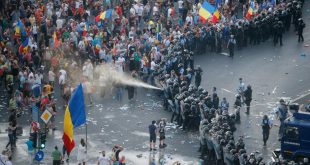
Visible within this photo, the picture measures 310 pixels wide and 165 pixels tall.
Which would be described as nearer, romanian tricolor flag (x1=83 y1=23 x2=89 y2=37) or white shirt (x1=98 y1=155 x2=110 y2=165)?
white shirt (x1=98 y1=155 x2=110 y2=165)

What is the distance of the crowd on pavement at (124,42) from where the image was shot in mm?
53938

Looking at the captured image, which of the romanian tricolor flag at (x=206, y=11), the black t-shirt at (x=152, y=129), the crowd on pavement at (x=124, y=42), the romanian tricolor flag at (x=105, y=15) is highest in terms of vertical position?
the romanian tricolor flag at (x=206, y=11)

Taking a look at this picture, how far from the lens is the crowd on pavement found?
53.9 m

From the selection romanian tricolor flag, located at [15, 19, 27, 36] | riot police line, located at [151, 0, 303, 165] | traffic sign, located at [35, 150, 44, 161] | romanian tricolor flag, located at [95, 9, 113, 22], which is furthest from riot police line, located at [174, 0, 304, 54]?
traffic sign, located at [35, 150, 44, 161]

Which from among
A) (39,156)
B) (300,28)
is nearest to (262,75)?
(300,28)

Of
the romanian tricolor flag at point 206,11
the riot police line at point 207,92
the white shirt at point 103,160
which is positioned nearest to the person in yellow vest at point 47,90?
the riot police line at point 207,92

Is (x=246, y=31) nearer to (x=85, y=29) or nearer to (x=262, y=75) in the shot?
(x=262, y=75)

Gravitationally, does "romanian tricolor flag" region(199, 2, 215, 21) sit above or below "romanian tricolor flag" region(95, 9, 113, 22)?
above

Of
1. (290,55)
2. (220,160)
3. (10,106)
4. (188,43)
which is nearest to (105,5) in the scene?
(188,43)

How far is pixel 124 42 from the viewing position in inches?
2447

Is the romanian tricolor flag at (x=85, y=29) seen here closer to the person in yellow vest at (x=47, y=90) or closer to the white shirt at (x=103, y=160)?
the person in yellow vest at (x=47, y=90)

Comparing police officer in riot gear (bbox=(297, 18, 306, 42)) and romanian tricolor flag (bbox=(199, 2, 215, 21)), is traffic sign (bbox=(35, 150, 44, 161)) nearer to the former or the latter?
romanian tricolor flag (bbox=(199, 2, 215, 21))

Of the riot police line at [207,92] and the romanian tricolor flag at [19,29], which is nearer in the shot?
the riot police line at [207,92]

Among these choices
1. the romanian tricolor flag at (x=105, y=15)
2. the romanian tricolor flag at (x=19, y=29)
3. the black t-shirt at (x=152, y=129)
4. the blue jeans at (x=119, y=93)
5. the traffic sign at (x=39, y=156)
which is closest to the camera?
the traffic sign at (x=39, y=156)
